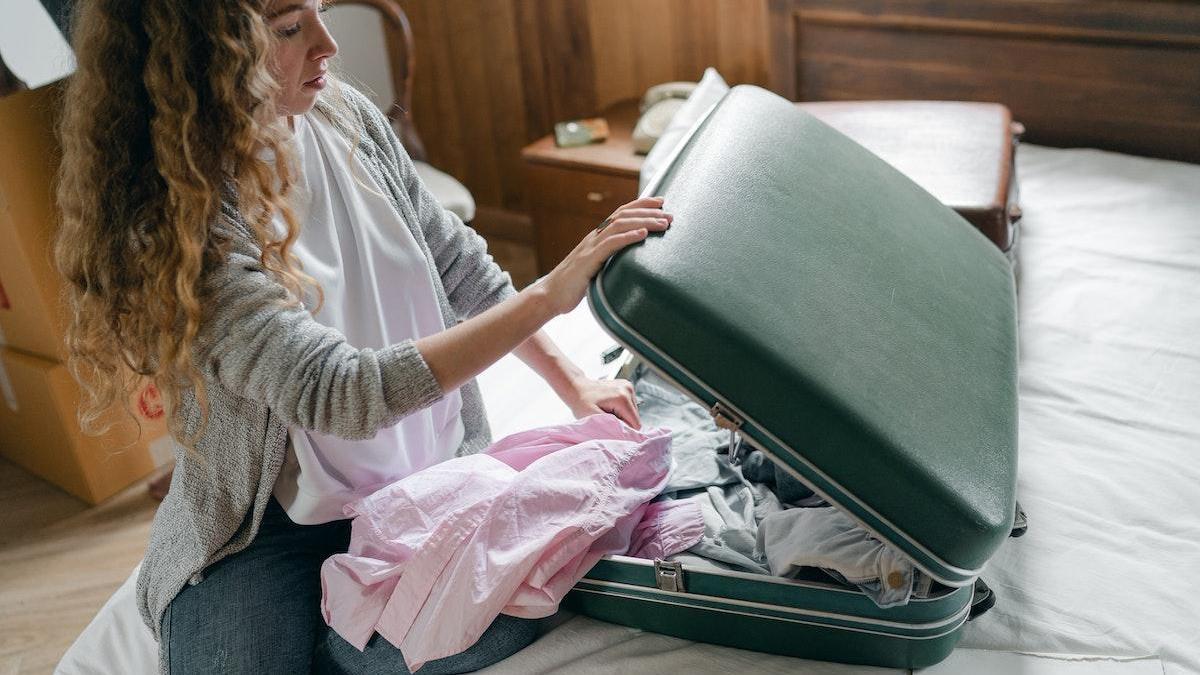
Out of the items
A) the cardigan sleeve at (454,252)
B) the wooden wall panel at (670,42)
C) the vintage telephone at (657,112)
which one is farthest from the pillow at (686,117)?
the cardigan sleeve at (454,252)

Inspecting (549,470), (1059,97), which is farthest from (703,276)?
(1059,97)

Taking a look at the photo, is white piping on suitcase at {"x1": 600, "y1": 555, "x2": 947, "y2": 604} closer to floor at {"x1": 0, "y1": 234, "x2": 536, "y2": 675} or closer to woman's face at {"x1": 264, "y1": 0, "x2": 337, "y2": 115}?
woman's face at {"x1": 264, "y1": 0, "x2": 337, "y2": 115}

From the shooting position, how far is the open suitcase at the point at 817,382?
1036 millimetres

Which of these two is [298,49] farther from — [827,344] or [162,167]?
[827,344]

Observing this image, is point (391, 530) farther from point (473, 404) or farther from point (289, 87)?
point (289, 87)

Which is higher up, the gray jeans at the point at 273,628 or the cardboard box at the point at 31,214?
the cardboard box at the point at 31,214

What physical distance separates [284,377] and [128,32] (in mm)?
369

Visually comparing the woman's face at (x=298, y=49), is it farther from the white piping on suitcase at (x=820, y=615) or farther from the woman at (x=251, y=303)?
the white piping on suitcase at (x=820, y=615)

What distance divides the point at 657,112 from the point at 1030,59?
0.76 m

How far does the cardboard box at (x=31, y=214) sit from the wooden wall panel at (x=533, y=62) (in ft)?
4.35

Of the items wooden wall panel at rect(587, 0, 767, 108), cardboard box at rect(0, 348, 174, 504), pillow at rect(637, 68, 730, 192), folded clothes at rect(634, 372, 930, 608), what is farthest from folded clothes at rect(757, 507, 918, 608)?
wooden wall panel at rect(587, 0, 767, 108)

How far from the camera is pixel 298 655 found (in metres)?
1.21

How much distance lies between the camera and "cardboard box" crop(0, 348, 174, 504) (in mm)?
2221

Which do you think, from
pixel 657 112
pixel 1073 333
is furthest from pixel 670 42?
pixel 1073 333
